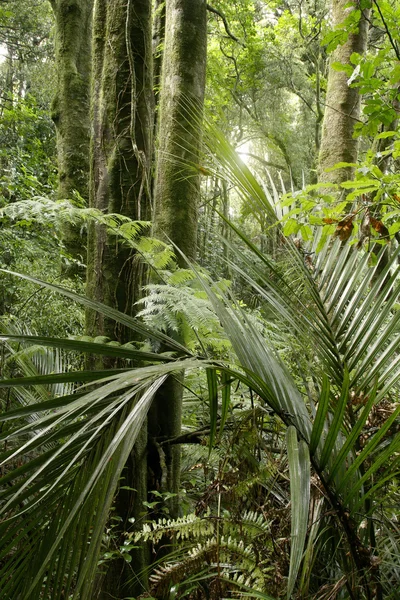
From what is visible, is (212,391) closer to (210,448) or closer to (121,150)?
(210,448)

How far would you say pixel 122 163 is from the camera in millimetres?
2668

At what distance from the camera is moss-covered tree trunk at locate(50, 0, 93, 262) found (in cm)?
686

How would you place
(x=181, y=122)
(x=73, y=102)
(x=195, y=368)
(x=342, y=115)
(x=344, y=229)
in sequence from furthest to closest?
(x=73, y=102)
(x=342, y=115)
(x=181, y=122)
(x=195, y=368)
(x=344, y=229)

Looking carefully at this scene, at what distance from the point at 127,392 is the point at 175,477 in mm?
1841

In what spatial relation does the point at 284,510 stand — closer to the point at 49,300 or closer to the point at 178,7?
the point at 49,300

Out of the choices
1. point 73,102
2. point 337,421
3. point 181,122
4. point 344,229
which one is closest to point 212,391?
point 337,421

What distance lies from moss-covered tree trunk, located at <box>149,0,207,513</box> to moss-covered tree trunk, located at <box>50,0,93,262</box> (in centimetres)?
333

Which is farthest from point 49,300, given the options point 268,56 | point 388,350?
point 268,56

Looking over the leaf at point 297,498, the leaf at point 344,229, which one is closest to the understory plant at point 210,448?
the leaf at point 297,498

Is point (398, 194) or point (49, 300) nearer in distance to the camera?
point (398, 194)

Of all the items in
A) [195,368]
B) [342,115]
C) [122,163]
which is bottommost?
[195,368]

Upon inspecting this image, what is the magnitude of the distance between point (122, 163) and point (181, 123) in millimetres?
836

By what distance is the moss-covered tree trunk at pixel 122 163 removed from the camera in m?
2.53

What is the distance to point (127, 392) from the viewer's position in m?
1.06
